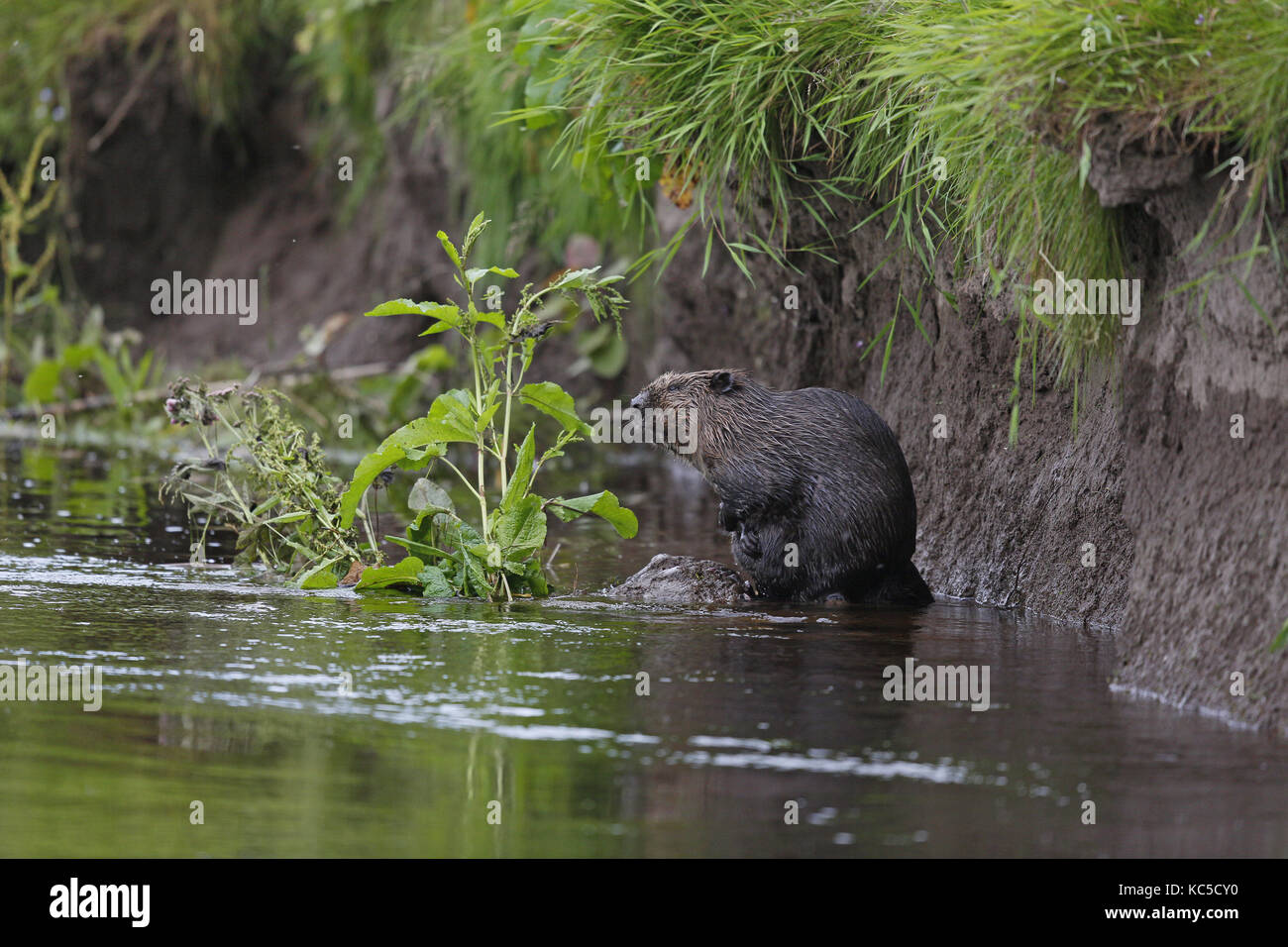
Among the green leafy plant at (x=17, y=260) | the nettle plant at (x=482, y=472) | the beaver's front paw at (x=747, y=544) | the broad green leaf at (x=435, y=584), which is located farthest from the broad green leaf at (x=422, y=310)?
the green leafy plant at (x=17, y=260)

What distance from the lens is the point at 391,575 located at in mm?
5594

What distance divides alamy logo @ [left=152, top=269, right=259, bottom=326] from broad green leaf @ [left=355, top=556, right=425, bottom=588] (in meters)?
8.03

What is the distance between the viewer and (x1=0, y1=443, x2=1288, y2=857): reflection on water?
3.10 metres

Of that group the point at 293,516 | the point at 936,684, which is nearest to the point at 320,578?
the point at 293,516

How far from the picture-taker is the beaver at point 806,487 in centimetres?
569

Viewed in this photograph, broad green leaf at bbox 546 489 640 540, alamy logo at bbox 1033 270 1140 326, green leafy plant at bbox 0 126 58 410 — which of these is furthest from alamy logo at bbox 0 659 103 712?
green leafy plant at bbox 0 126 58 410

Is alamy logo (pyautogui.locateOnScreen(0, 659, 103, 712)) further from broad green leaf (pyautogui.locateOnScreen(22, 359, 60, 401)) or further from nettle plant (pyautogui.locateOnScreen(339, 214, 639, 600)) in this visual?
broad green leaf (pyautogui.locateOnScreen(22, 359, 60, 401))

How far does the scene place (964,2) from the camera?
15.7 feet

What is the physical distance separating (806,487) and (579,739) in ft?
7.20

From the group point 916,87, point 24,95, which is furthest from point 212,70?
point 916,87

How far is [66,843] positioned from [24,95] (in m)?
11.9

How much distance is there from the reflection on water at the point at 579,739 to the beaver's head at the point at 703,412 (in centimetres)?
69
